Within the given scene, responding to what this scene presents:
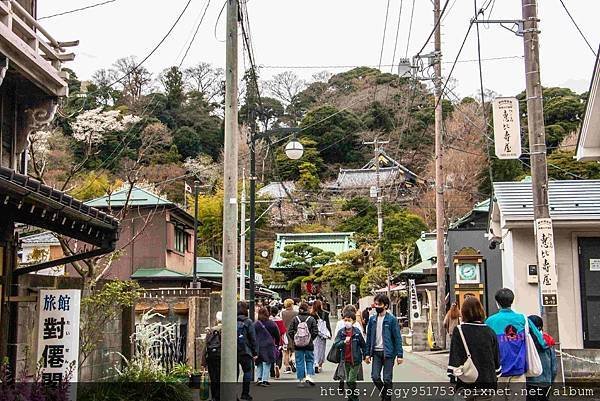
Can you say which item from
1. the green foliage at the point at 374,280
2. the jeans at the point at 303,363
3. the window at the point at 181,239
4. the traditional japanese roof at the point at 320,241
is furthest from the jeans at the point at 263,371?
the traditional japanese roof at the point at 320,241

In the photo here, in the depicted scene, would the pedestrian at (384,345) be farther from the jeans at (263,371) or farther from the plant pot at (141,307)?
the plant pot at (141,307)

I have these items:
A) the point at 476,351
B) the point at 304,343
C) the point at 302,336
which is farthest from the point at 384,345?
the point at 302,336

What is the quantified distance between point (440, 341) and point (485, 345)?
1806 cm

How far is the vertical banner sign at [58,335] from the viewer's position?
914 centimetres

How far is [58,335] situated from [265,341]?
5985mm

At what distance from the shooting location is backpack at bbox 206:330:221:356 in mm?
11656

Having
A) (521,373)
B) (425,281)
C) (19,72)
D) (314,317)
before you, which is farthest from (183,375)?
(425,281)

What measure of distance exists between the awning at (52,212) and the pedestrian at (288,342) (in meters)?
8.44

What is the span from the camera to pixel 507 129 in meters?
12.3

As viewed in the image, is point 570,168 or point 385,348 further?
point 570,168

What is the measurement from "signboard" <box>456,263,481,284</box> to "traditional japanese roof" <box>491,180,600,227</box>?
4.08m

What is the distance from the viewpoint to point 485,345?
723cm

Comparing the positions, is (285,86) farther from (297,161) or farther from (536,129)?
(536,129)

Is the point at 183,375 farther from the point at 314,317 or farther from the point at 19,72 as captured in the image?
the point at 19,72
